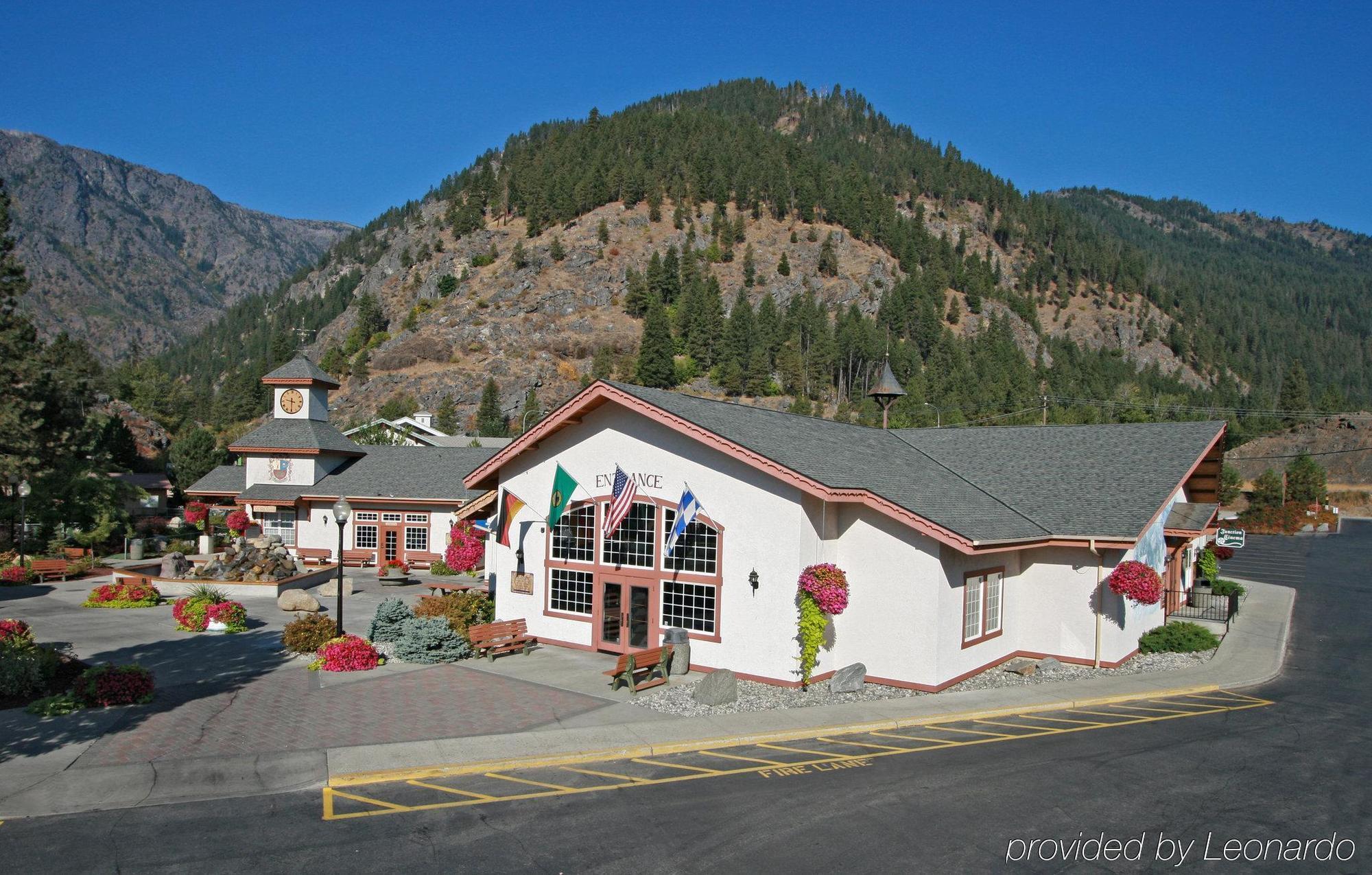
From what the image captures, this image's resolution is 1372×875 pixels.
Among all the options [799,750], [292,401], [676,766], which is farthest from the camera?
[292,401]

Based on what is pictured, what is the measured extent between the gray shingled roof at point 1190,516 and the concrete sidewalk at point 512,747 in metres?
4.42

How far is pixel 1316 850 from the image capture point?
33.0 feet

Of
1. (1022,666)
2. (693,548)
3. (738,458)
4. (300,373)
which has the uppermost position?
(300,373)

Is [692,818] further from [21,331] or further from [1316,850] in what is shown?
[21,331]

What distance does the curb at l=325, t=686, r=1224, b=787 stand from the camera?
40.7 ft

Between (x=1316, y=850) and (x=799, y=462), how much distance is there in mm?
10417

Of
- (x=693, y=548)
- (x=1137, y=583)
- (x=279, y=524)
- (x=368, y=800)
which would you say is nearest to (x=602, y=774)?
(x=368, y=800)

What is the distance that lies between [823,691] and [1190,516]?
1344 centimetres

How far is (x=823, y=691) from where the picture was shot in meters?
17.5

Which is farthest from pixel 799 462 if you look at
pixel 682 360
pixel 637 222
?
pixel 637 222

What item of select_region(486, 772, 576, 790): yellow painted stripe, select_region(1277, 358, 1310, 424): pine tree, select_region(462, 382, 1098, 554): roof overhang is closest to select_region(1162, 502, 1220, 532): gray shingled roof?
select_region(462, 382, 1098, 554): roof overhang

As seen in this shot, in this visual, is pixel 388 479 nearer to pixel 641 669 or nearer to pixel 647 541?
pixel 647 541

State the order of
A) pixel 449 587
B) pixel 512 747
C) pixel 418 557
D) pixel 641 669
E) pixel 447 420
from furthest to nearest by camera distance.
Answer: pixel 447 420
pixel 418 557
pixel 449 587
pixel 641 669
pixel 512 747

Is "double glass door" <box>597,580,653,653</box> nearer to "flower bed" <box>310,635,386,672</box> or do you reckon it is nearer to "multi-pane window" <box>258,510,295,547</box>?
"flower bed" <box>310,635,386,672</box>
